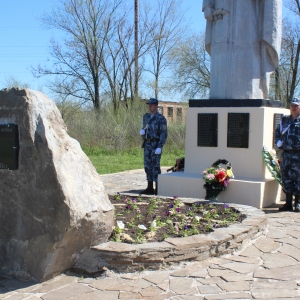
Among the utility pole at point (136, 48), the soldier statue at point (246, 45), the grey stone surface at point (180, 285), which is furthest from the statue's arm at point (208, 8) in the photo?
the utility pole at point (136, 48)

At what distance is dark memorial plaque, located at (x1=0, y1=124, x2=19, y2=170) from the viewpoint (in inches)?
150

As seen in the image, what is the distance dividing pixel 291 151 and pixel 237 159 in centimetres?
94

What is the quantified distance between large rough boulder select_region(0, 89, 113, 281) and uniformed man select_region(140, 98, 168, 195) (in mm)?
3867

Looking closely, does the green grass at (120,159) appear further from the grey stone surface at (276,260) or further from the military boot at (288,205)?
the grey stone surface at (276,260)

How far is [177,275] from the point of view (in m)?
3.80

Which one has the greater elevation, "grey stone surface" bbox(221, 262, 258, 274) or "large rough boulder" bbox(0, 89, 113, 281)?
"large rough boulder" bbox(0, 89, 113, 281)

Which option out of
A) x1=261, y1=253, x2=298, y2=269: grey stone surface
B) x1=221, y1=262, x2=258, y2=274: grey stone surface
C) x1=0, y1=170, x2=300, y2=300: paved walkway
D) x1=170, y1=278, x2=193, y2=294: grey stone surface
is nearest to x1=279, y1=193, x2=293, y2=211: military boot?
x1=0, y1=170, x2=300, y2=300: paved walkway

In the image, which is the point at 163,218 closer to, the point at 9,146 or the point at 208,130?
the point at 9,146

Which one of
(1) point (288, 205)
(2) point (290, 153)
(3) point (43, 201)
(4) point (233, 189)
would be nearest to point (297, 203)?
(1) point (288, 205)

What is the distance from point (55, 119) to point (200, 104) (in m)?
3.89

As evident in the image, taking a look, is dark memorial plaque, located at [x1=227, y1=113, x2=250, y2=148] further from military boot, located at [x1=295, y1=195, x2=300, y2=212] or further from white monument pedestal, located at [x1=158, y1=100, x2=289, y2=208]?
military boot, located at [x1=295, y1=195, x2=300, y2=212]

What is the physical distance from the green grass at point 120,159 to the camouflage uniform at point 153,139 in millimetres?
3804

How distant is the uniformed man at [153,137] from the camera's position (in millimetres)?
7801

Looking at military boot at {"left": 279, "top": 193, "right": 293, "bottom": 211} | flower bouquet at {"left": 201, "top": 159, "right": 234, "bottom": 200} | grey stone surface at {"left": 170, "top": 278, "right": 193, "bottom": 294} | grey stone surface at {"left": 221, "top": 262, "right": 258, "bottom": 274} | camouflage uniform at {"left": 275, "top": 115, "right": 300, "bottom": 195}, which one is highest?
camouflage uniform at {"left": 275, "top": 115, "right": 300, "bottom": 195}
